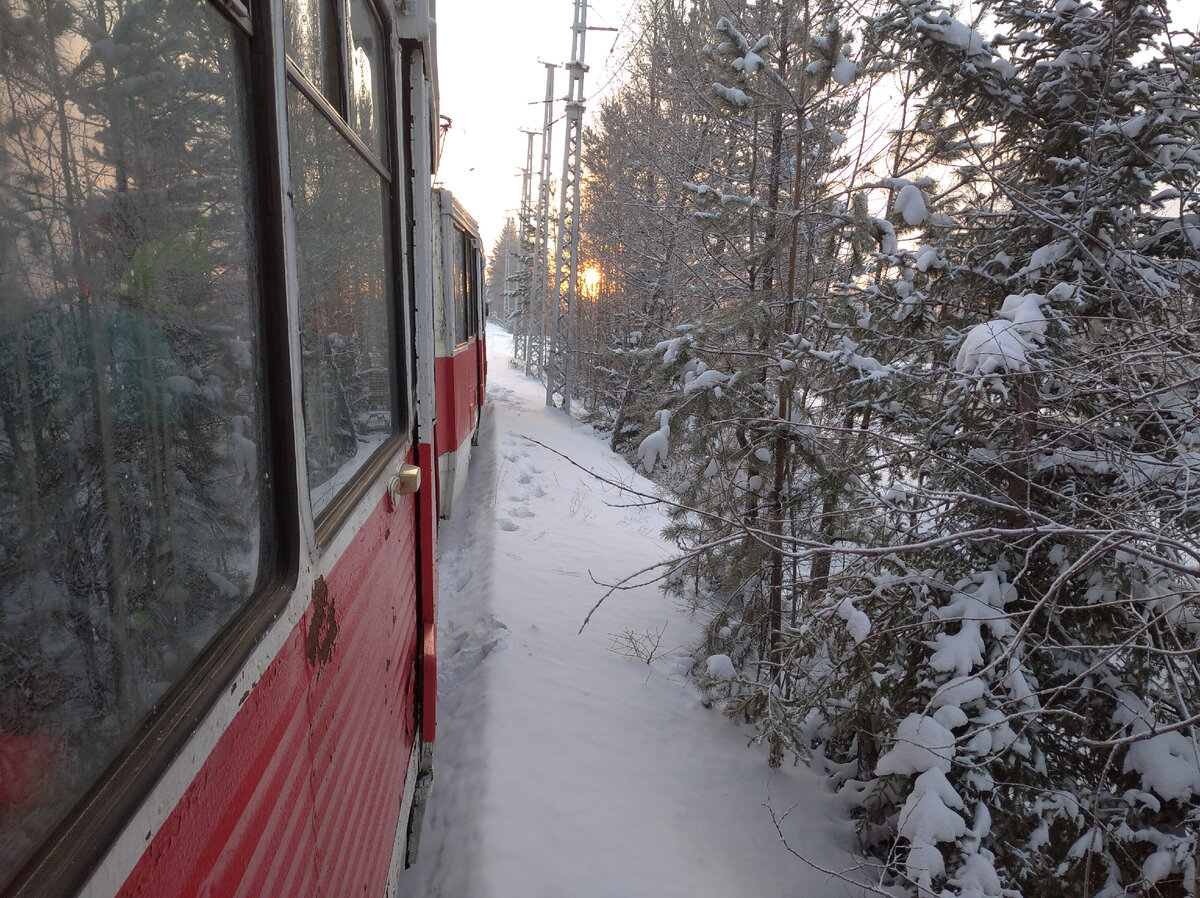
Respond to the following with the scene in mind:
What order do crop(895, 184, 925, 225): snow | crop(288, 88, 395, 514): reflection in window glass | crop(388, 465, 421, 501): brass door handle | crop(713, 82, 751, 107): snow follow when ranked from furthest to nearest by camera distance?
crop(713, 82, 751, 107): snow < crop(895, 184, 925, 225): snow < crop(388, 465, 421, 501): brass door handle < crop(288, 88, 395, 514): reflection in window glass

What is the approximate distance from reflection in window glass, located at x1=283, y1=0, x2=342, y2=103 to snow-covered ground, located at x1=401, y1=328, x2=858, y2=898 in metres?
1.39

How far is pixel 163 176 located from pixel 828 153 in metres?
5.80

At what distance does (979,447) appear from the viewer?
3869mm

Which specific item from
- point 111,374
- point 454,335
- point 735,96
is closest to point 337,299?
point 111,374

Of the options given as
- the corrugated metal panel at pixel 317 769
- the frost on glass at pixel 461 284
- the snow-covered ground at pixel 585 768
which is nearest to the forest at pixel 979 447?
the snow-covered ground at pixel 585 768

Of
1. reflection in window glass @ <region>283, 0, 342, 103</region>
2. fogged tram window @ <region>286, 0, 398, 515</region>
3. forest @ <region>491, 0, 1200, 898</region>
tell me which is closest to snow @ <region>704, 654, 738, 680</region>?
forest @ <region>491, 0, 1200, 898</region>

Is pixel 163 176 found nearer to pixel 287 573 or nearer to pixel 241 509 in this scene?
→ pixel 241 509

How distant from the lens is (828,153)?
Result: 18.5 ft

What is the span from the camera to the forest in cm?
277

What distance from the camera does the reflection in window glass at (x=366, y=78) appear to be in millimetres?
1857

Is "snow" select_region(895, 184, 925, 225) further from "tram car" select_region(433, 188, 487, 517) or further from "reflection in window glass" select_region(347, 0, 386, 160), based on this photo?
"tram car" select_region(433, 188, 487, 517)

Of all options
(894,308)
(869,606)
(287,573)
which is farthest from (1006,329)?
(287,573)

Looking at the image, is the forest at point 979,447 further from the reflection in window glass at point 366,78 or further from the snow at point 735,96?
the reflection in window glass at point 366,78

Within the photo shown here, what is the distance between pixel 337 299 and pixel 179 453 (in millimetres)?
877
